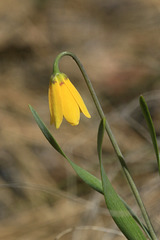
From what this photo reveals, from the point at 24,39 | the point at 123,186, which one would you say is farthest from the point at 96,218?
the point at 24,39

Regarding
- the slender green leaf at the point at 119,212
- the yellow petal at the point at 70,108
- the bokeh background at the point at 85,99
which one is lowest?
the slender green leaf at the point at 119,212

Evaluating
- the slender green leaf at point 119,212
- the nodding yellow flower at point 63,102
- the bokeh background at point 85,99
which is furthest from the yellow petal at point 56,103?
the bokeh background at point 85,99

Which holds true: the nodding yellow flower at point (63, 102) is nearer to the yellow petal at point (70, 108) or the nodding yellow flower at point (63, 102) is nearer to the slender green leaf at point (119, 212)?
the yellow petal at point (70, 108)

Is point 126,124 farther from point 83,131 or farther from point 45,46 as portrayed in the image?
point 45,46

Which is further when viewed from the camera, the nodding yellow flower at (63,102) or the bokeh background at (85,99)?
the bokeh background at (85,99)

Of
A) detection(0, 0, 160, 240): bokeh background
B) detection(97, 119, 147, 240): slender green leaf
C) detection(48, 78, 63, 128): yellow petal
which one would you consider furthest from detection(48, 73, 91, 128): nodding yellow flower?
detection(0, 0, 160, 240): bokeh background

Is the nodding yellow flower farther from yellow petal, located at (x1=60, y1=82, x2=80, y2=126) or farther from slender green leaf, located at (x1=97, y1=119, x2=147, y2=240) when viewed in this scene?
slender green leaf, located at (x1=97, y1=119, x2=147, y2=240)
